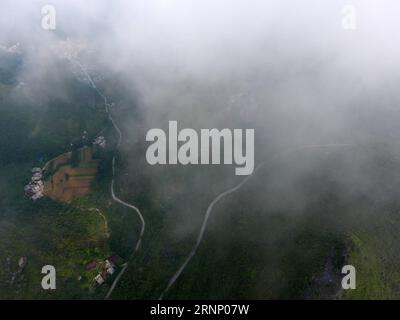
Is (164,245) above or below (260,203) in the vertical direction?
below

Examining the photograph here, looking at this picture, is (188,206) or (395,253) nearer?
(395,253)

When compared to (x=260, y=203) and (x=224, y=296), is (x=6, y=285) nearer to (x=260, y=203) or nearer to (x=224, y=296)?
(x=224, y=296)

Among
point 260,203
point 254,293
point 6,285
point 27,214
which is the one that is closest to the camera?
point 254,293

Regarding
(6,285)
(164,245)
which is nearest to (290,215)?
(164,245)
